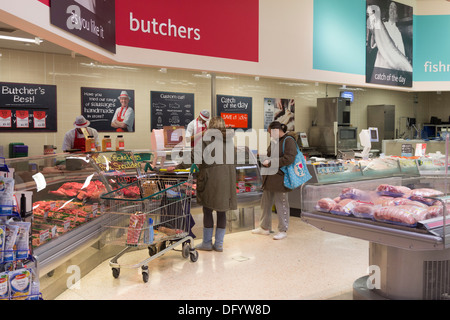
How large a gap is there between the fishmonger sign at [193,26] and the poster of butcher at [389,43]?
275cm

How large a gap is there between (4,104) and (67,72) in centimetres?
114

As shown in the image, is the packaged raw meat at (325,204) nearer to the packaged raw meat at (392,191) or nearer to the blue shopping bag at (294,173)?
the packaged raw meat at (392,191)

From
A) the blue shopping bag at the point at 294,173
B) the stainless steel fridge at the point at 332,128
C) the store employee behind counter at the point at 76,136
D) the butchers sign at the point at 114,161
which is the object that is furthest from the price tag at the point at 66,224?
the stainless steel fridge at the point at 332,128

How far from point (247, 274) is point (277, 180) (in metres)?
1.91

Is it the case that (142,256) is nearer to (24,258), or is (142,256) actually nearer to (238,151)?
(238,151)

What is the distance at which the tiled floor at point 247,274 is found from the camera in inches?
163

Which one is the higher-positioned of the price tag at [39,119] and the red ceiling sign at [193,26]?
the red ceiling sign at [193,26]

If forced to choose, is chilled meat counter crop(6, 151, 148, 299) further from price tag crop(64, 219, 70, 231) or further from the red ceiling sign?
the red ceiling sign

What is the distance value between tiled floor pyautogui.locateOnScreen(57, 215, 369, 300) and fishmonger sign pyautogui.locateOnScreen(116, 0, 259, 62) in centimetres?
254

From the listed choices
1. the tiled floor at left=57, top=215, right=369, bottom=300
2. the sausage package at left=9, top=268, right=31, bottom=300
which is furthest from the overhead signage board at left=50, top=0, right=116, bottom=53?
the tiled floor at left=57, top=215, right=369, bottom=300

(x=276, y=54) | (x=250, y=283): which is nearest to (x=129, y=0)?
(x=276, y=54)

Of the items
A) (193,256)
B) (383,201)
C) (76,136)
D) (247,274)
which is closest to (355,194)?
(383,201)

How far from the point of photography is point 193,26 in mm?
5652

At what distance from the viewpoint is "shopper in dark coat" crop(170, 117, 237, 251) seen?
17.8 feet
